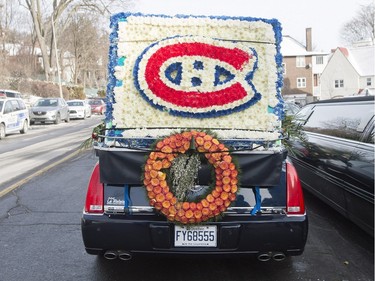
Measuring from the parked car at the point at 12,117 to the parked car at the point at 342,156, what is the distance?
1474cm

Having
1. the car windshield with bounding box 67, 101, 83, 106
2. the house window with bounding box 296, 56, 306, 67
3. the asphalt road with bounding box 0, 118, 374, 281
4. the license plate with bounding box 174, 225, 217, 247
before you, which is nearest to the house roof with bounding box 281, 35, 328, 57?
the house window with bounding box 296, 56, 306, 67

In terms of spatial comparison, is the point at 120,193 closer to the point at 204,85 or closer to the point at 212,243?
the point at 212,243

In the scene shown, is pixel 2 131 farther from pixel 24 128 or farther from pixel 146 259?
pixel 146 259

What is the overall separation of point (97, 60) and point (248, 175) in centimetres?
7060

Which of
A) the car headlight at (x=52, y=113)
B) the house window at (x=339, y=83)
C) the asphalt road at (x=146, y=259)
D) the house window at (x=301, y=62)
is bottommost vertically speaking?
the asphalt road at (x=146, y=259)

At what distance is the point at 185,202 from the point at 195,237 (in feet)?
1.02

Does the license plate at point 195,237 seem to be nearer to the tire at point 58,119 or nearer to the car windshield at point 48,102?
the tire at point 58,119

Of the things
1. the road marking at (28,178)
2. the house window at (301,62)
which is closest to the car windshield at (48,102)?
the road marking at (28,178)

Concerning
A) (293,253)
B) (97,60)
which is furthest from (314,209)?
(97,60)

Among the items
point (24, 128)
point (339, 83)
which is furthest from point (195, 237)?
point (339, 83)

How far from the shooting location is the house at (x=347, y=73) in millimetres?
61094

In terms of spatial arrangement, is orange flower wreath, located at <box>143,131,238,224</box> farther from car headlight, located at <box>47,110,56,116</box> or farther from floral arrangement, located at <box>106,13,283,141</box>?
car headlight, located at <box>47,110,56,116</box>

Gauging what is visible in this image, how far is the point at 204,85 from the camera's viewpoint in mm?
4199

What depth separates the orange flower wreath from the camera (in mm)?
3486
